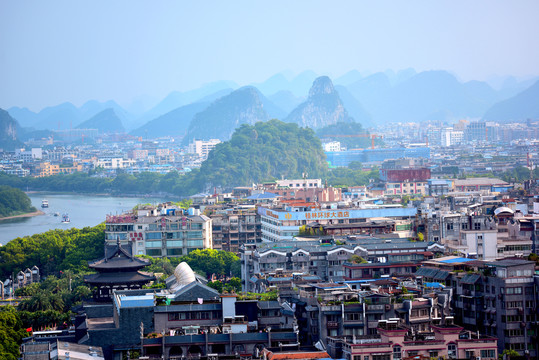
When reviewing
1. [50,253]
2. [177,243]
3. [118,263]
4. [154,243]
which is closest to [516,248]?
[118,263]

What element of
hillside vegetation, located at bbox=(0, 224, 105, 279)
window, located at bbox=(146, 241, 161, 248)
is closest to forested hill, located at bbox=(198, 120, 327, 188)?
hillside vegetation, located at bbox=(0, 224, 105, 279)

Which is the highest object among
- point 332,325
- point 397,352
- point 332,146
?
point 332,146

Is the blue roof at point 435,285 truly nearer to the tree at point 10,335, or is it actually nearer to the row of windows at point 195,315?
the row of windows at point 195,315

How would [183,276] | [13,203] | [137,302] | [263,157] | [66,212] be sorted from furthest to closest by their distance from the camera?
[263,157]
[13,203]
[66,212]
[183,276]
[137,302]

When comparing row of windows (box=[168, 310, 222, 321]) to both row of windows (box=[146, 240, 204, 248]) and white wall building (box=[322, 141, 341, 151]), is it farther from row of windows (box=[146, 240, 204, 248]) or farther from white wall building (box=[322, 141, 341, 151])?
white wall building (box=[322, 141, 341, 151])

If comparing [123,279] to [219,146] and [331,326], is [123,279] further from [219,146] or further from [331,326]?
[219,146]

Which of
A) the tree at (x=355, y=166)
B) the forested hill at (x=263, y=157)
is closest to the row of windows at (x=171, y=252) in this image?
the forested hill at (x=263, y=157)

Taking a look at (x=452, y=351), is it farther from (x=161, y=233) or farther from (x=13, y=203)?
(x=13, y=203)
